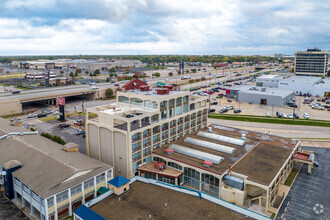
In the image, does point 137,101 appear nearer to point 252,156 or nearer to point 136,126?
point 136,126

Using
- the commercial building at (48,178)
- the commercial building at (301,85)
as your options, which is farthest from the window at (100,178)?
the commercial building at (301,85)

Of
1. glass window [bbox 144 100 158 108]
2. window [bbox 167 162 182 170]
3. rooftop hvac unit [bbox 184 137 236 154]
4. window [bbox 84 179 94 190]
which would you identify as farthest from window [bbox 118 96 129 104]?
window [bbox 84 179 94 190]

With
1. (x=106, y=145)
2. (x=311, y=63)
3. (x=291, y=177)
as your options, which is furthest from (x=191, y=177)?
(x=311, y=63)

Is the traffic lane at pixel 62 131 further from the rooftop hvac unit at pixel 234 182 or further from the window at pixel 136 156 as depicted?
the rooftop hvac unit at pixel 234 182

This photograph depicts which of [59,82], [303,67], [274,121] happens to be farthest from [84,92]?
[303,67]

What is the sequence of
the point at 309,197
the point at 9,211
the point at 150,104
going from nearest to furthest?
the point at 9,211 → the point at 309,197 → the point at 150,104

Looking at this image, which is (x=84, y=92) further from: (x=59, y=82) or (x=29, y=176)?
(x=29, y=176)

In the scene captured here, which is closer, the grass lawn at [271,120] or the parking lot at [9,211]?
the parking lot at [9,211]
